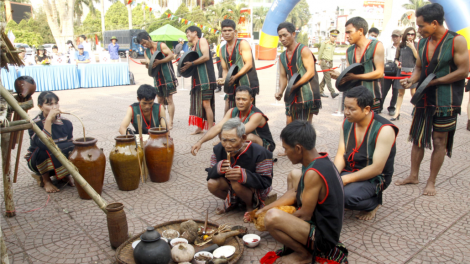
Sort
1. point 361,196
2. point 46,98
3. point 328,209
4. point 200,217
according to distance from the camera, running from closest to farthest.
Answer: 1. point 328,209
2. point 361,196
3. point 200,217
4. point 46,98

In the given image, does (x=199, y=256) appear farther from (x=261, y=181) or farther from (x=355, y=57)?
(x=355, y=57)

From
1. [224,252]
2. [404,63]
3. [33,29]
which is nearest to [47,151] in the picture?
[224,252]

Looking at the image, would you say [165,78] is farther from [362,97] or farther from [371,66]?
[362,97]

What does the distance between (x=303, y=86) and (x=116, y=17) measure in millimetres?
59538

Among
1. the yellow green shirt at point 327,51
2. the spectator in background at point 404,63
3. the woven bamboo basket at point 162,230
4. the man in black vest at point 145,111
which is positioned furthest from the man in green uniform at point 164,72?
the yellow green shirt at point 327,51

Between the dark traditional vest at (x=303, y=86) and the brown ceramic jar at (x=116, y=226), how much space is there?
295 centimetres

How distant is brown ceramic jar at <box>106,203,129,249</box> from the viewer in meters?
2.57

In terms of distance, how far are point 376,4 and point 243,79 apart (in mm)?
68059

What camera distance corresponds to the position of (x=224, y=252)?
8.04ft

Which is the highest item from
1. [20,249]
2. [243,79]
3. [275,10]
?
[275,10]

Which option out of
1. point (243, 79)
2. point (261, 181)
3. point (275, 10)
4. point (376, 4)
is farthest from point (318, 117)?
point (376, 4)

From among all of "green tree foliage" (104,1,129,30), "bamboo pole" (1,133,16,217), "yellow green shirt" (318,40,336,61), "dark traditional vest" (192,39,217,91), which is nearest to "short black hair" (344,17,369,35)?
"dark traditional vest" (192,39,217,91)

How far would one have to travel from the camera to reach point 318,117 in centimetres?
759

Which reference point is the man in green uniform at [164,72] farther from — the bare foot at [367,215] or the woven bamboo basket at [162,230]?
the bare foot at [367,215]
